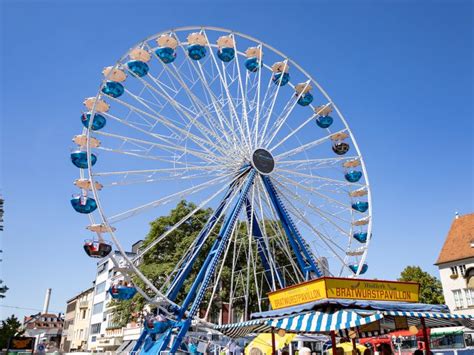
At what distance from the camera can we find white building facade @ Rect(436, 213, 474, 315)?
124 feet

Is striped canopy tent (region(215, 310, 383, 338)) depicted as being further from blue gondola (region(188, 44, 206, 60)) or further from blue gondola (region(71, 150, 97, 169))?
blue gondola (region(188, 44, 206, 60))

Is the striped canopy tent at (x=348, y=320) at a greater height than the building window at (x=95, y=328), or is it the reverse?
the building window at (x=95, y=328)

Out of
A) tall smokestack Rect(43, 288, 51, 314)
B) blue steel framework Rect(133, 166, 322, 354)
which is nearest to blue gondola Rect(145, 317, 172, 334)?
blue steel framework Rect(133, 166, 322, 354)

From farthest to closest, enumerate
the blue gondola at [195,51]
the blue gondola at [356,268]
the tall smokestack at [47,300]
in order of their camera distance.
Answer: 1. the tall smokestack at [47,300]
2. the blue gondola at [356,268]
3. the blue gondola at [195,51]

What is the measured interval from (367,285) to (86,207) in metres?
11.7

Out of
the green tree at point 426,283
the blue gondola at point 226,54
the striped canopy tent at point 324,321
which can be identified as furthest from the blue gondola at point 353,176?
the green tree at point 426,283

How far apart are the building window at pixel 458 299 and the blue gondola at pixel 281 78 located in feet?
87.6

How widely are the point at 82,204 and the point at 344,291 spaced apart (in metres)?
11.5

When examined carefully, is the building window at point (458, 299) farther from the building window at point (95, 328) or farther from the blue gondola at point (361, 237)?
the building window at point (95, 328)

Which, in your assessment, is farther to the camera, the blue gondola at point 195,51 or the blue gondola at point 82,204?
the blue gondola at point 195,51

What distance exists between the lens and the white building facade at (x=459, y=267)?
3772 cm

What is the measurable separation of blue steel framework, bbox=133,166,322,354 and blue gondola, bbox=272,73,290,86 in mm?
6378

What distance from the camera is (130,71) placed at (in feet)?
64.3

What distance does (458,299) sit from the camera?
38375 mm
